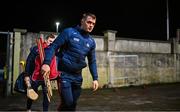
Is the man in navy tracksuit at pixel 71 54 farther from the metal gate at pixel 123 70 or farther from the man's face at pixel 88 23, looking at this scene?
the metal gate at pixel 123 70

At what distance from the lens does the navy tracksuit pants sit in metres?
4.36

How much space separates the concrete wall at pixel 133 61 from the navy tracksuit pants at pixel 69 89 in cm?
986

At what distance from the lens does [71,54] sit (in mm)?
4488

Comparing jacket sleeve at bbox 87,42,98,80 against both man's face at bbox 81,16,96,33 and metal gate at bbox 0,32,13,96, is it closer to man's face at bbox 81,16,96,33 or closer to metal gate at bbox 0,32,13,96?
man's face at bbox 81,16,96,33

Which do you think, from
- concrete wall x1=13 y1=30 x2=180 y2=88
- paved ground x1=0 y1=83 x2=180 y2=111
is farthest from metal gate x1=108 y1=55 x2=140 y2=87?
paved ground x1=0 y1=83 x2=180 y2=111

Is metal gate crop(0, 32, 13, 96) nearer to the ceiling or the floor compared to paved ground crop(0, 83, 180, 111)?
nearer to the ceiling

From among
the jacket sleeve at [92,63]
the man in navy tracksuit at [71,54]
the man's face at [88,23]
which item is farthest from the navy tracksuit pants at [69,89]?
the man's face at [88,23]

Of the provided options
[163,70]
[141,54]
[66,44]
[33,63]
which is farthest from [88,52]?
[163,70]

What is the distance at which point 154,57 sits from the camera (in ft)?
58.9

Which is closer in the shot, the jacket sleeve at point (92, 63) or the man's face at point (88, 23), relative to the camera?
the man's face at point (88, 23)

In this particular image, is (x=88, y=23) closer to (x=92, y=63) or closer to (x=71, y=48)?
(x=71, y=48)

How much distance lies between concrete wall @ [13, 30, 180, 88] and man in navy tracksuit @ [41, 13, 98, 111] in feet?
32.2

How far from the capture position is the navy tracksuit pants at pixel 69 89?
436 centimetres

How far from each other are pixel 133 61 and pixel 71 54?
12874mm
